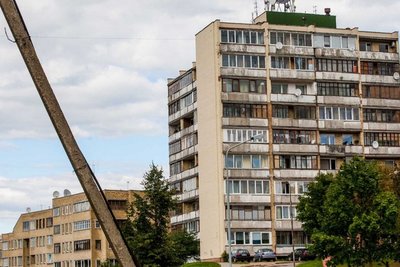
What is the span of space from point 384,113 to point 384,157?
6.31m

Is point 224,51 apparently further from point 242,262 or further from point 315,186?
point 315,186

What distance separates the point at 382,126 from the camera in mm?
118312

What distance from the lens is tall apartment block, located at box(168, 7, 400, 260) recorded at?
108625 mm

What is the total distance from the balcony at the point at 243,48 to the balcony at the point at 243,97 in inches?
225

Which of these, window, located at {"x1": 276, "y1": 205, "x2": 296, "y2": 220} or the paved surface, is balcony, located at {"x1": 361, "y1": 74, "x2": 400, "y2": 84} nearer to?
window, located at {"x1": 276, "y1": 205, "x2": 296, "y2": 220}

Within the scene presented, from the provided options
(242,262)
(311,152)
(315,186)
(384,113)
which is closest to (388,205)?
(315,186)

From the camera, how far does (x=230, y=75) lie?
11094 centimetres

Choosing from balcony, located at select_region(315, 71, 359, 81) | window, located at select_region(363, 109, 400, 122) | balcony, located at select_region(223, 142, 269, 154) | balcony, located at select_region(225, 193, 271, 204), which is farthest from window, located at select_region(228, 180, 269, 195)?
window, located at select_region(363, 109, 400, 122)

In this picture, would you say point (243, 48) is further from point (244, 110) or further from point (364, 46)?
point (364, 46)

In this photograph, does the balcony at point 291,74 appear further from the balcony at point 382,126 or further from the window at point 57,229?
the window at point 57,229

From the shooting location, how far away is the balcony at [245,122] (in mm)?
110188

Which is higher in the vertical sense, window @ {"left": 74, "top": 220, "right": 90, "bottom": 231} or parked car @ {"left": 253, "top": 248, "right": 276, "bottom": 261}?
A: window @ {"left": 74, "top": 220, "right": 90, "bottom": 231}

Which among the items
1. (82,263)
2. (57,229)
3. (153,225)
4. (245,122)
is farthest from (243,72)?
(57,229)

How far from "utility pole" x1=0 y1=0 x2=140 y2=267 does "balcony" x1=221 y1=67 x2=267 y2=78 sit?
99338 millimetres
